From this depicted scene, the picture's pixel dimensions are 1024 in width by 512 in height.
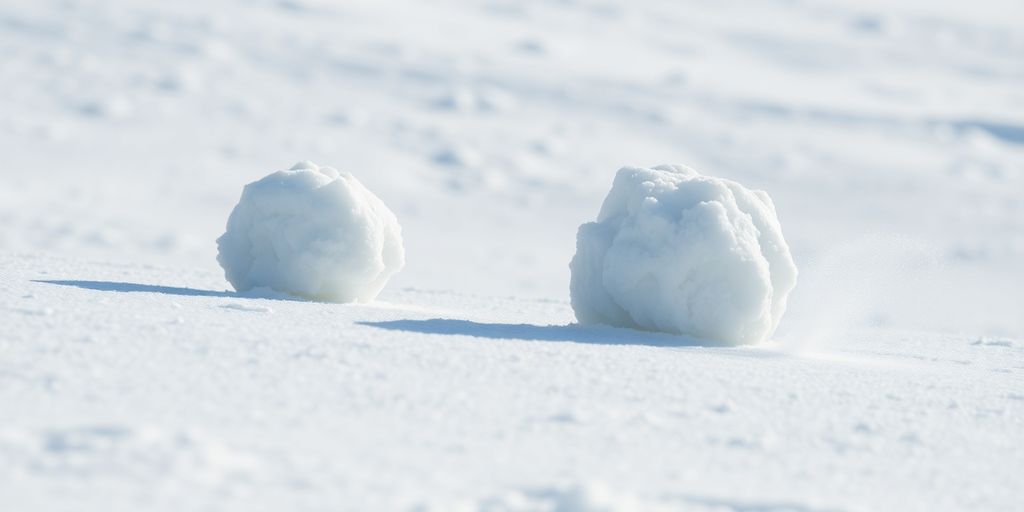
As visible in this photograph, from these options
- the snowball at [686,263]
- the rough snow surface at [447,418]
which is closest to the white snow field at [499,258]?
the rough snow surface at [447,418]

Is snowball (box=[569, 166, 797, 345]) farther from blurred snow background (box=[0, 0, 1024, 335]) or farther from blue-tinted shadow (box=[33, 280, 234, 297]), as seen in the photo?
blurred snow background (box=[0, 0, 1024, 335])

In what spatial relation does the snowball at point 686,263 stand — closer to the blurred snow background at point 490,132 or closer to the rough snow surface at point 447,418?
the rough snow surface at point 447,418

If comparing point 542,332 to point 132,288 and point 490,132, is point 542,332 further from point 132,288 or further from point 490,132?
point 490,132

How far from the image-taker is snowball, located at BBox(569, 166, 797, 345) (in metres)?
6.07

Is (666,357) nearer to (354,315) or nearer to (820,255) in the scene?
(354,315)

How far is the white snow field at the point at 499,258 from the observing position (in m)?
3.61

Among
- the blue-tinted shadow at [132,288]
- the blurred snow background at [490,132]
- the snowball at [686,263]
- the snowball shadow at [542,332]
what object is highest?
the snowball at [686,263]

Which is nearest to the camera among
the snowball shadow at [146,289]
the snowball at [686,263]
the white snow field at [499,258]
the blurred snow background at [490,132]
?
the white snow field at [499,258]

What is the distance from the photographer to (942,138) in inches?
852

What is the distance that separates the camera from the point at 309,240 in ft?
21.5

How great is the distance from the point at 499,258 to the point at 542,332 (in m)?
11.0

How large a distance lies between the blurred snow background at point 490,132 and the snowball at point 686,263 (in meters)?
8.81

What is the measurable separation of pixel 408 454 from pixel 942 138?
19.6m

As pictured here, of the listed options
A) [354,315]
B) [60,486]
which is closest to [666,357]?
[354,315]
